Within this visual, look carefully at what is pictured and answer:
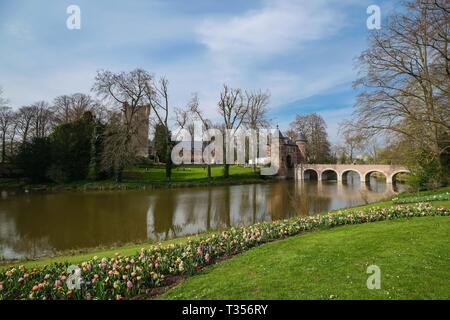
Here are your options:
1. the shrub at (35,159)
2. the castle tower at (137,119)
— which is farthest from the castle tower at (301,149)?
the shrub at (35,159)

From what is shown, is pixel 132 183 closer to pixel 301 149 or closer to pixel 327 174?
pixel 301 149

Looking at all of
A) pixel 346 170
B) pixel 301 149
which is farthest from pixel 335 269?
pixel 301 149

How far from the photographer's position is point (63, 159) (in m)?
24.5

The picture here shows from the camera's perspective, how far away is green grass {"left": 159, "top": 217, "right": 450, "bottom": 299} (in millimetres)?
3186

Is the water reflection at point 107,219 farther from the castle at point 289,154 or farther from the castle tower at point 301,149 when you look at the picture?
the castle tower at point 301,149

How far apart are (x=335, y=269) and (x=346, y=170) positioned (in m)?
34.7

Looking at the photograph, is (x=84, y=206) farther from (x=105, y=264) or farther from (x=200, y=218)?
(x=105, y=264)

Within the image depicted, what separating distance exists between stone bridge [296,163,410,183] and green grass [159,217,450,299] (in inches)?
949

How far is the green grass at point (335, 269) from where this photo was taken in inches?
125

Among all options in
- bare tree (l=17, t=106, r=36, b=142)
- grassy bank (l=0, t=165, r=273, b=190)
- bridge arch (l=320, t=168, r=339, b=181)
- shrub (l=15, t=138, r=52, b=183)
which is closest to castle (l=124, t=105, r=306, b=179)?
grassy bank (l=0, t=165, r=273, b=190)

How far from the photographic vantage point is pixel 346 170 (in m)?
35.7

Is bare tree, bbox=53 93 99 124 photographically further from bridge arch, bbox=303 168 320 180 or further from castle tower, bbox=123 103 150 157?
bridge arch, bbox=303 168 320 180

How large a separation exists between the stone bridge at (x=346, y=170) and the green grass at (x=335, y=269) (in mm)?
24110
